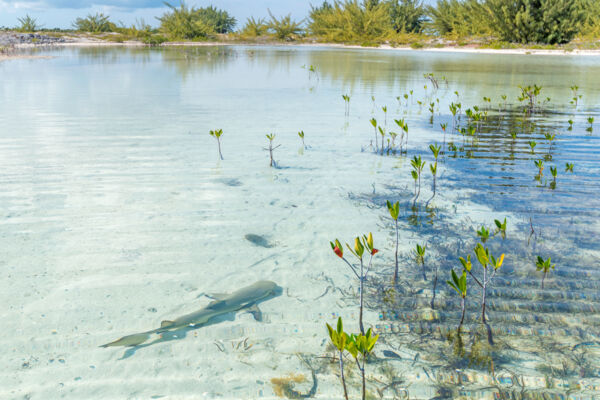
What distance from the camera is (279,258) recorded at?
316 cm

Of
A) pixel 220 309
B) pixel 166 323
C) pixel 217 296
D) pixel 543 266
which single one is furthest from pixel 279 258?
pixel 543 266

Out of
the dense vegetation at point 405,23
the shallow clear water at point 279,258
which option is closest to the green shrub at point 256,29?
the dense vegetation at point 405,23

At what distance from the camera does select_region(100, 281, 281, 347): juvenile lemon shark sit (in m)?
2.28

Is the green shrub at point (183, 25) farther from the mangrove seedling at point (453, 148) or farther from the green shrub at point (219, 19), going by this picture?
the mangrove seedling at point (453, 148)

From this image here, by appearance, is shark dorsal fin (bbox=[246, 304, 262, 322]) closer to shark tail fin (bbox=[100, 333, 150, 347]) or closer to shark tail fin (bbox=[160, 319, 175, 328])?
shark tail fin (bbox=[160, 319, 175, 328])

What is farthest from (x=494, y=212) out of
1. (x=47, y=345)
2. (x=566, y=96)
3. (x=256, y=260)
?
(x=566, y=96)

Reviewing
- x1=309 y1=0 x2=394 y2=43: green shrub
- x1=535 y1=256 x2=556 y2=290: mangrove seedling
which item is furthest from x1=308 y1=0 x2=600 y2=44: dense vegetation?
x1=535 y1=256 x2=556 y2=290: mangrove seedling

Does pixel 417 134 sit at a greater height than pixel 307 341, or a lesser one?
greater

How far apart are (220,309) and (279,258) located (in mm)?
724

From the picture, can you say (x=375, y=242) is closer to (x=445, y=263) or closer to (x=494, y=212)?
(x=445, y=263)

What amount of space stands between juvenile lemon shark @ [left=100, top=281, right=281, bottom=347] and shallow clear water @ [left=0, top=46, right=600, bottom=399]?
0.06 metres

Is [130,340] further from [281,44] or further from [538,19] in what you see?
[281,44]

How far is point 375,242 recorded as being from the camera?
3377 millimetres

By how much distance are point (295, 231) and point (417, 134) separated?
414 cm
